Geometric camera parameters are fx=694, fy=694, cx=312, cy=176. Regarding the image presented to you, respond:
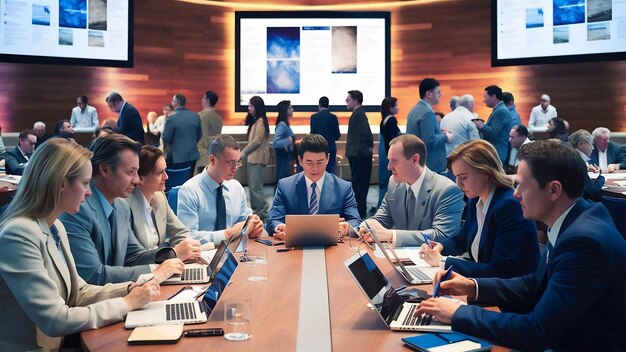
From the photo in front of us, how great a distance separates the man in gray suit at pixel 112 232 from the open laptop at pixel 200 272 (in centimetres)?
5

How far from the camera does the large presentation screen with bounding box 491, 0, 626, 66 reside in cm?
1005

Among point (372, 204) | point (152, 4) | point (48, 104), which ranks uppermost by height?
point (152, 4)

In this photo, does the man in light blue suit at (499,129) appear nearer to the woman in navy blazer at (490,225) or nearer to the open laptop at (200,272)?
the woman in navy blazer at (490,225)

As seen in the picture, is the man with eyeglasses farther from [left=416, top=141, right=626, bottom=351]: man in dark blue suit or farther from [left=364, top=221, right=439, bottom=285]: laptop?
[left=416, top=141, right=626, bottom=351]: man in dark blue suit

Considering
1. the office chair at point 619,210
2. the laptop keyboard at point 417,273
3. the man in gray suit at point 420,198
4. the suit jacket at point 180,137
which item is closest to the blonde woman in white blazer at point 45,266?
the laptop keyboard at point 417,273

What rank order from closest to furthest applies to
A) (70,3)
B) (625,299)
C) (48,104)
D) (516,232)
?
(625,299)
(516,232)
(70,3)
(48,104)

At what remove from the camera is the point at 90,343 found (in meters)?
2.17

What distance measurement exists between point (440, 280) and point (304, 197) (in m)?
1.87

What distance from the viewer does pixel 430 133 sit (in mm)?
7105

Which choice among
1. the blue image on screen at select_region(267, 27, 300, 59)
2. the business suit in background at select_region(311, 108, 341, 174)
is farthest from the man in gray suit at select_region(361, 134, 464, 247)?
the blue image on screen at select_region(267, 27, 300, 59)

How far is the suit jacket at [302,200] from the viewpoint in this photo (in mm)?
4355

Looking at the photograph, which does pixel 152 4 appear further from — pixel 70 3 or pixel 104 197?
pixel 104 197

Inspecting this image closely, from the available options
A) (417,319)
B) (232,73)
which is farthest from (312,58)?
(417,319)

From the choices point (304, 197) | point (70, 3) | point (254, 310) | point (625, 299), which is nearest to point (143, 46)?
point (70, 3)
